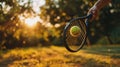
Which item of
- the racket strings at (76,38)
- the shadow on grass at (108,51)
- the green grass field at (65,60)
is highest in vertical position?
the racket strings at (76,38)

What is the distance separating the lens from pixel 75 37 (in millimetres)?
8523

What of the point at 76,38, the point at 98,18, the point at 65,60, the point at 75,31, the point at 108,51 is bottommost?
the point at 98,18

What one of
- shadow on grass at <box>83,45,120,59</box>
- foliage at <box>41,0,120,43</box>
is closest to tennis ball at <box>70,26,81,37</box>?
shadow on grass at <box>83,45,120,59</box>

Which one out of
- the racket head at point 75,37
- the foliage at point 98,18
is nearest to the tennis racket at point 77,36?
the racket head at point 75,37

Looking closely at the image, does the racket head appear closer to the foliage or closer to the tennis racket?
A: the tennis racket

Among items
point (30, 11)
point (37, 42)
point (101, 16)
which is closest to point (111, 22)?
point (101, 16)

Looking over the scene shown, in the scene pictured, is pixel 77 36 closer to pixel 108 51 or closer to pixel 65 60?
pixel 65 60

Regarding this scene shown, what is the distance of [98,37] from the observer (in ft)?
210

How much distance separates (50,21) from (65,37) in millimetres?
55338

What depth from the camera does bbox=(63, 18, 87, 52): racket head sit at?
26.5ft

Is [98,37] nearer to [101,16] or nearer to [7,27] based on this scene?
[101,16]

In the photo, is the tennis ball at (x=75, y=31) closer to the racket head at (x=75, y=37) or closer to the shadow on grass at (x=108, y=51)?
the racket head at (x=75, y=37)

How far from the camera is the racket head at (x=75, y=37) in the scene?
26.5 ft

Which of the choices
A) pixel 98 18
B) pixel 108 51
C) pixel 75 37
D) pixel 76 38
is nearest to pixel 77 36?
pixel 75 37
